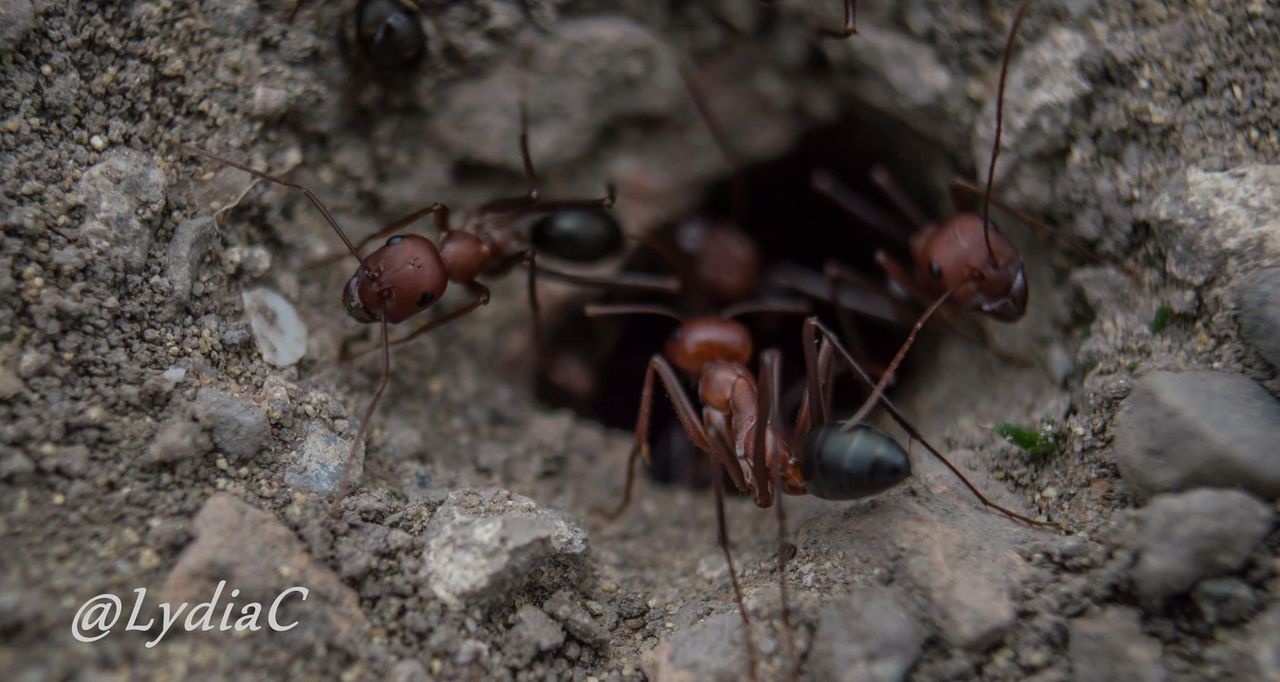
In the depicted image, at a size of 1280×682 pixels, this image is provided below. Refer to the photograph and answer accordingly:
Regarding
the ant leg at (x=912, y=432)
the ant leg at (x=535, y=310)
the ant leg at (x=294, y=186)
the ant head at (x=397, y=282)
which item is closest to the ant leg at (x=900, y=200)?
the ant leg at (x=912, y=432)

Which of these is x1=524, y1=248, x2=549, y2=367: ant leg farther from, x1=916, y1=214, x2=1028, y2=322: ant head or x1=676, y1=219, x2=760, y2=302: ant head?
x1=916, y1=214, x2=1028, y2=322: ant head

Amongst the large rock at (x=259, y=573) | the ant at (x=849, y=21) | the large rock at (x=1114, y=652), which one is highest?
the ant at (x=849, y=21)

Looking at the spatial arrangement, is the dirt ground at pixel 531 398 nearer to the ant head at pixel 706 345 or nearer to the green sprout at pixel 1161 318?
the green sprout at pixel 1161 318

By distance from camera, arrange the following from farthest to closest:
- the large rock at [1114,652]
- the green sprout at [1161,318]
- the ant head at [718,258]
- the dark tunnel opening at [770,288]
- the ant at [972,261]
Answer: the ant head at [718,258] → the dark tunnel opening at [770,288] → the ant at [972,261] → the green sprout at [1161,318] → the large rock at [1114,652]

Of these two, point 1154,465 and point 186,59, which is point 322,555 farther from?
point 1154,465

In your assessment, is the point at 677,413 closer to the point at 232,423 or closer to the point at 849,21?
the point at 232,423

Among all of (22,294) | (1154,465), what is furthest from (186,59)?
(1154,465)

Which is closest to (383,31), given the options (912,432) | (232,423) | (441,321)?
(441,321)
